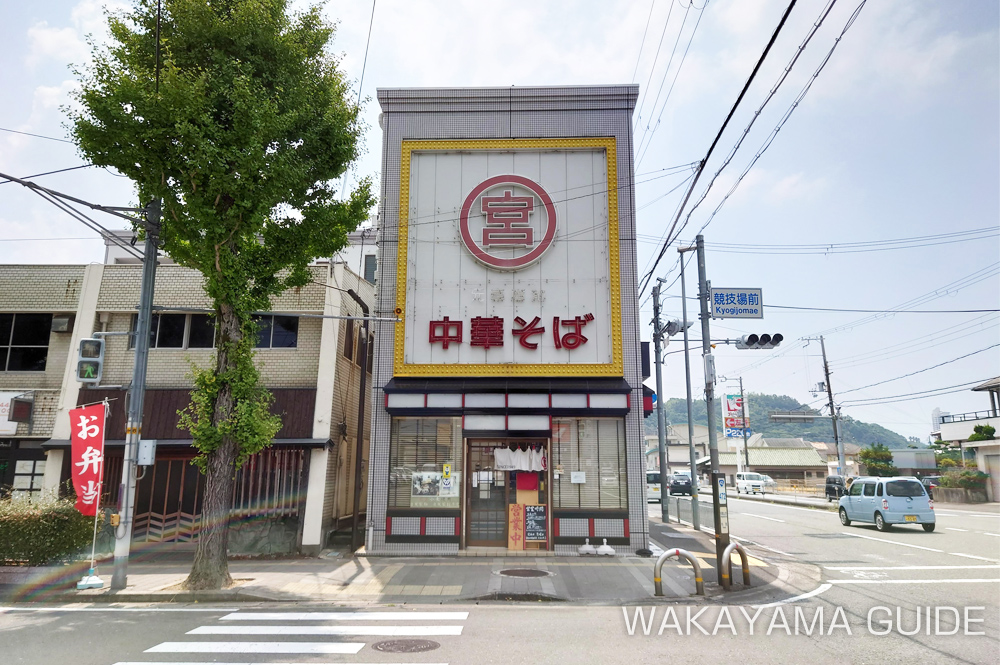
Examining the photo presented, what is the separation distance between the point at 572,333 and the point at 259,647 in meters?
11.4

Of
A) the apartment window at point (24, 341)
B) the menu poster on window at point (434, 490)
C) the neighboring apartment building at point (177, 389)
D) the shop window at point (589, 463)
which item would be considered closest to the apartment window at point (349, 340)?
the neighboring apartment building at point (177, 389)

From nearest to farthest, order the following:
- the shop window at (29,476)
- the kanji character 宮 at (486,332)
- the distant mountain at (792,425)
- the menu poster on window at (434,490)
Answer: the menu poster on window at (434,490)
the kanji character 宮 at (486,332)
the shop window at (29,476)
the distant mountain at (792,425)

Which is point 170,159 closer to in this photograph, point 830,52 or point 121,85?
point 121,85

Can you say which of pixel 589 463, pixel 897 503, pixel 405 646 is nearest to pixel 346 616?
pixel 405 646

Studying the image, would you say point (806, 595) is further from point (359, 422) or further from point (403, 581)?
point (359, 422)

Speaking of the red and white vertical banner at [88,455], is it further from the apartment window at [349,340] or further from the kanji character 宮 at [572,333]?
the kanji character 宮 at [572,333]

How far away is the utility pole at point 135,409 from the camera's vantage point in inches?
491

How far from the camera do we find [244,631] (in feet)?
31.0

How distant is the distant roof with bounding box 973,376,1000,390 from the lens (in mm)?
41438

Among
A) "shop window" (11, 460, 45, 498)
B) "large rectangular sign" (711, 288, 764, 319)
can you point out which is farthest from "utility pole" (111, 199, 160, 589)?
"large rectangular sign" (711, 288, 764, 319)

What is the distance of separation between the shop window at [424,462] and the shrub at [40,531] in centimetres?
726

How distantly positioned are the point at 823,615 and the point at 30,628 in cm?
1304

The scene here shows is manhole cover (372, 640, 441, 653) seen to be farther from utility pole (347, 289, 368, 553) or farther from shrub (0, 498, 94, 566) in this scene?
shrub (0, 498, 94, 566)

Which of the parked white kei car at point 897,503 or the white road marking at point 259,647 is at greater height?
the parked white kei car at point 897,503
